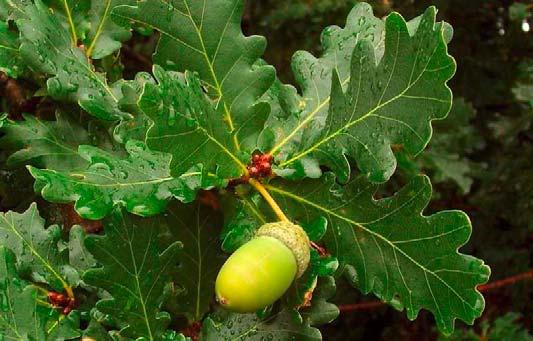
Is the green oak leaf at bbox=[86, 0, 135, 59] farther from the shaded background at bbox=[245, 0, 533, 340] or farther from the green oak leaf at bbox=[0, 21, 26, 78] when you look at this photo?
the shaded background at bbox=[245, 0, 533, 340]

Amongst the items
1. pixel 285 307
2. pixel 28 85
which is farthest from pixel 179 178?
pixel 28 85

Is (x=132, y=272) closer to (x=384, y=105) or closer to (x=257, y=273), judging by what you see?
(x=257, y=273)

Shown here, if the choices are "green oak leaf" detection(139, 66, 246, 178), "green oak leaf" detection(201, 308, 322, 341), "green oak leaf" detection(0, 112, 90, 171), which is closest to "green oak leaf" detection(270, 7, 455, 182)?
"green oak leaf" detection(139, 66, 246, 178)

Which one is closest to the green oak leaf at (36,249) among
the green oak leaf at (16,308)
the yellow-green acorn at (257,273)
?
the green oak leaf at (16,308)

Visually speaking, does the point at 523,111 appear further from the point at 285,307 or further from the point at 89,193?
the point at 89,193

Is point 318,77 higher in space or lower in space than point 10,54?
lower

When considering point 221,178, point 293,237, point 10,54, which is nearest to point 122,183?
point 221,178
